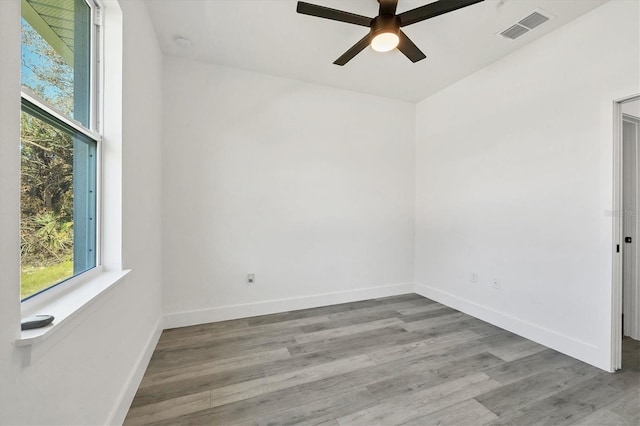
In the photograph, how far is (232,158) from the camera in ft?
10.3

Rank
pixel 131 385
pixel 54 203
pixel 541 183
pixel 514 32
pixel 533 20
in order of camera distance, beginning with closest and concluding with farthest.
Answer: pixel 54 203 → pixel 131 385 → pixel 533 20 → pixel 514 32 → pixel 541 183

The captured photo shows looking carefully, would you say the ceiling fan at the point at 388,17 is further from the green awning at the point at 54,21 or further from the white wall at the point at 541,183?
the white wall at the point at 541,183

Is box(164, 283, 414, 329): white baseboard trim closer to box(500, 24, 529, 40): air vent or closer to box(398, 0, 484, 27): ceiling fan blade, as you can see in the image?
box(398, 0, 484, 27): ceiling fan blade

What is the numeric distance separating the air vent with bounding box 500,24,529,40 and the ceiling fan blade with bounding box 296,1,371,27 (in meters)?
1.52

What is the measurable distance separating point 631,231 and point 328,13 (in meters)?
3.63

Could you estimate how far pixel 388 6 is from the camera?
5.99ft

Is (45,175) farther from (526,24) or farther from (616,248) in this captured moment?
(616,248)

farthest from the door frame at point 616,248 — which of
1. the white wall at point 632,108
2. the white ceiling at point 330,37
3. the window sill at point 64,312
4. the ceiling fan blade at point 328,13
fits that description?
the window sill at point 64,312

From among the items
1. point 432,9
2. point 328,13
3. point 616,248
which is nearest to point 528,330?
point 616,248

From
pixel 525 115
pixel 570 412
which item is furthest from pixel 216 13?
pixel 570 412

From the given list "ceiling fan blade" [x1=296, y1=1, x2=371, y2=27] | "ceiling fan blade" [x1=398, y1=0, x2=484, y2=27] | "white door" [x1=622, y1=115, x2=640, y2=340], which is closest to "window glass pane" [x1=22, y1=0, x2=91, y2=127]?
"ceiling fan blade" [x1=296, y1=1, x2=371, y2=27]

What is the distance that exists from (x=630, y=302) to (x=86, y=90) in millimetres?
4893

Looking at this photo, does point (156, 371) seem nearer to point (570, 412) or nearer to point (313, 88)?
point (570, 412)

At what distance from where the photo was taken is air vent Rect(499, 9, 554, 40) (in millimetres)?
2270
